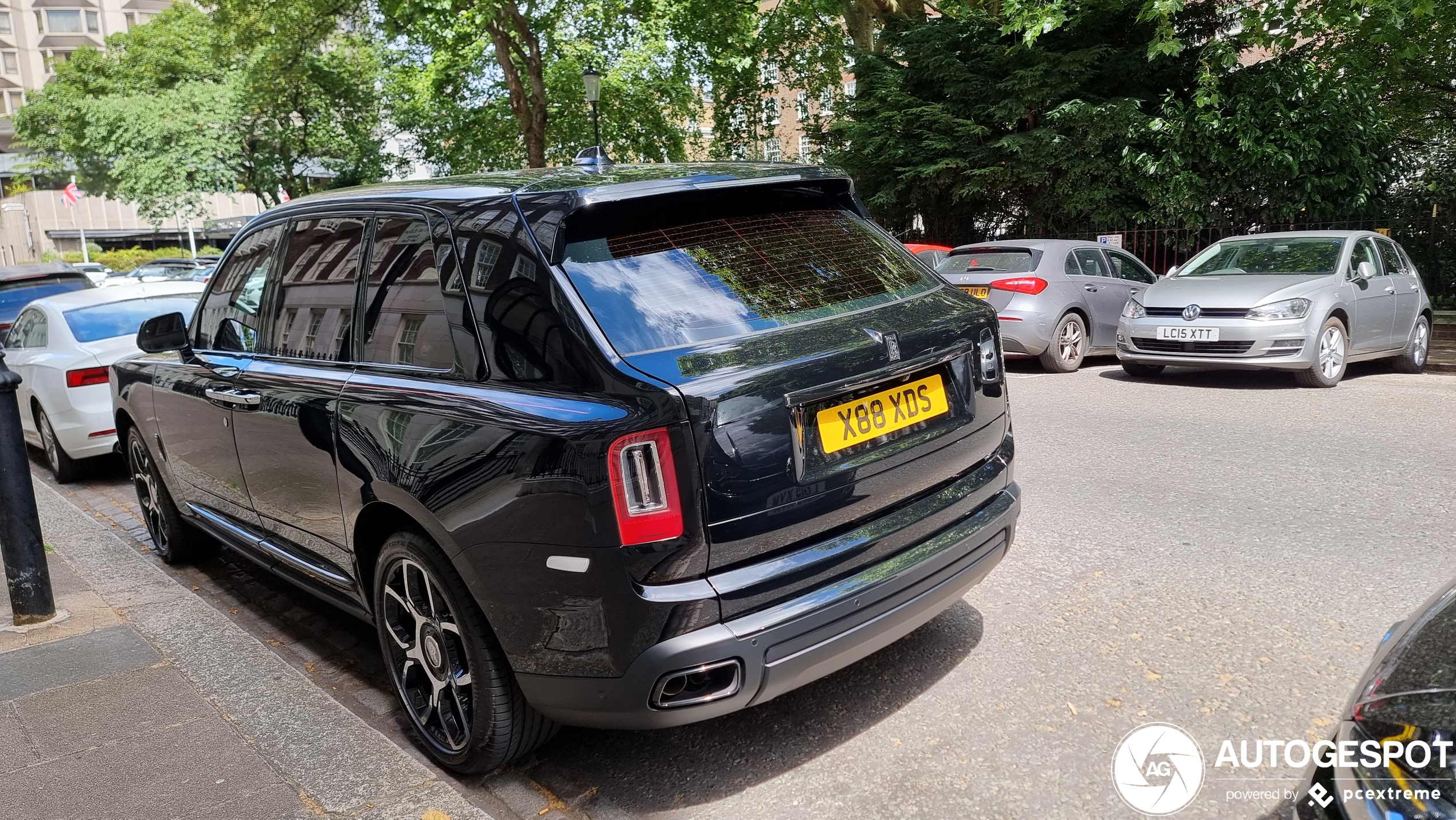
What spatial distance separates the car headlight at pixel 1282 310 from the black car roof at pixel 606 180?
6998 millimetres

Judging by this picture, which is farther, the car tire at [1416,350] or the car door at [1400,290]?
the car tire at [1416,350]

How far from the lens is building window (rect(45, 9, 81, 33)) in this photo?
79.4 meters

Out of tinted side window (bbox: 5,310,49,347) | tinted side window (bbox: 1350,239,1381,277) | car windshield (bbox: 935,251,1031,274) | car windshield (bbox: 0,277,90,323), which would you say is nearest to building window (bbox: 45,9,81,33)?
car windshield (bbox: 0,277,90,323)

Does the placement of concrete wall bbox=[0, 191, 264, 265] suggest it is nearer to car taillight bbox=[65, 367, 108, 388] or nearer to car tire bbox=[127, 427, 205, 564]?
car taillight bbox=[65, 367, 108, 388]

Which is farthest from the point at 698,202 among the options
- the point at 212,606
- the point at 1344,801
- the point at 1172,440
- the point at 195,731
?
the point at 1172,440

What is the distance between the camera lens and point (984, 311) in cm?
355

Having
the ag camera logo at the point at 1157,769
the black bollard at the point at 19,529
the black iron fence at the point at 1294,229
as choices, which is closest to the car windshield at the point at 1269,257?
the black iron fence at the point at 1294,229

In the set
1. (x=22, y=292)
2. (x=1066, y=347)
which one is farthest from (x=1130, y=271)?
(x=22, y=292)

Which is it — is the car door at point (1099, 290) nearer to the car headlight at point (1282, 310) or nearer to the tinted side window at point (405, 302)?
the car headlight at point (1282, 310)

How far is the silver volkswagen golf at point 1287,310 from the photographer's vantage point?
9.21 metres

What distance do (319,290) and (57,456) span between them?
596cm

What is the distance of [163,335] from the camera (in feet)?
16.3

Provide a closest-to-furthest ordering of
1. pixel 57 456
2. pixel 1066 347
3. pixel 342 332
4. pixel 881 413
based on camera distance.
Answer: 1. pixel 881 413
2. pixel 342 332
3. pixel 57 456
4. pixel 1066 347

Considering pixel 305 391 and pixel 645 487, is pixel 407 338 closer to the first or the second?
pixel 305 391
